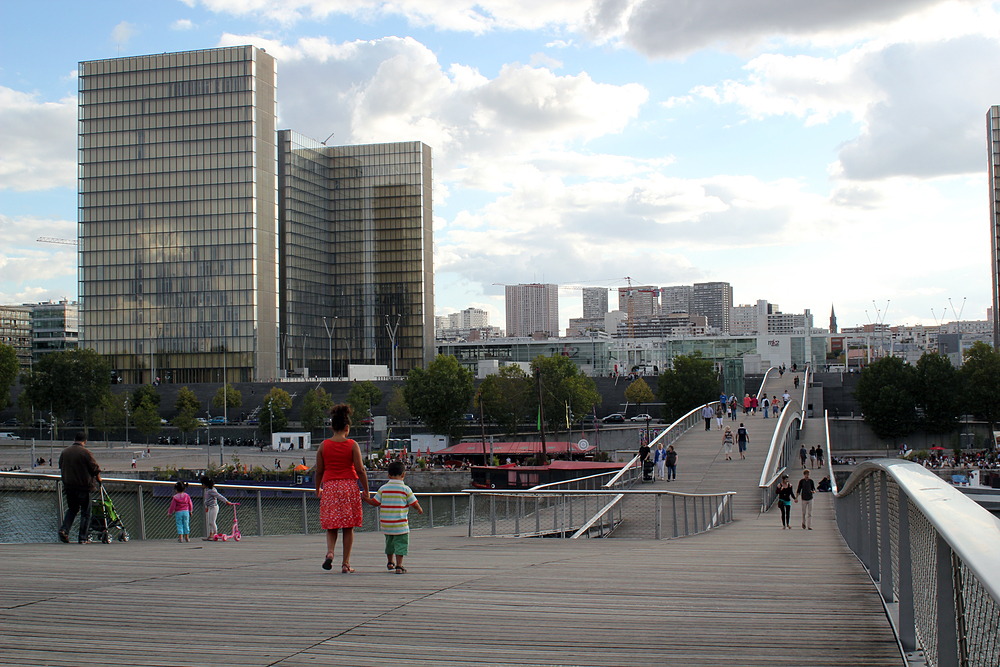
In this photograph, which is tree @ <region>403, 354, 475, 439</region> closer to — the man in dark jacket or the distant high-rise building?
the man in dark jacket

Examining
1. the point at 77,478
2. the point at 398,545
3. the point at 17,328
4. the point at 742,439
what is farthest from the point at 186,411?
the point at 17,328

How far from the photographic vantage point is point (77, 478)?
11.7 metres

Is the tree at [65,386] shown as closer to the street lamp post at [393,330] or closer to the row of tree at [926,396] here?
the street lamp post at [393,330]

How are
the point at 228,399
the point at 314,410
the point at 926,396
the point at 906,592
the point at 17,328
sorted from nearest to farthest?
the point at 906,592 < the point at 926,396 < the point at 314,410 < the point at 228,399 < the point at 17,328

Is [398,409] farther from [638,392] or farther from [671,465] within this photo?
[671,465]

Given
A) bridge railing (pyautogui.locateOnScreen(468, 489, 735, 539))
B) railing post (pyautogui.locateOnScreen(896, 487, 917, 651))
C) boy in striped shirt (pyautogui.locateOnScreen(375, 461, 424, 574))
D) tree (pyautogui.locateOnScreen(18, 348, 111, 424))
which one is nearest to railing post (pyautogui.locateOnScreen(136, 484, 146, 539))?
boy in striped shirt (pyautogui.locateOnScreen(375, 461, 424, 574))

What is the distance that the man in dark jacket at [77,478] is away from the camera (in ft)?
38.2

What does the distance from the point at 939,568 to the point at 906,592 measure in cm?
133

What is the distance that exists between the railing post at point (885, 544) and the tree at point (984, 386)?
75.8 meters

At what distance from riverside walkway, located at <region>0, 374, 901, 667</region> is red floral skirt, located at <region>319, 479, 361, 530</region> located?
539mm

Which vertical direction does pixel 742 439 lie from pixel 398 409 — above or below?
above

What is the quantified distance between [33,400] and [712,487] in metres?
75.3

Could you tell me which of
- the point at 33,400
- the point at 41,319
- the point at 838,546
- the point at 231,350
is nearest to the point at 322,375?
the point at 231,350

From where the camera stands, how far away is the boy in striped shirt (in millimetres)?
7922
